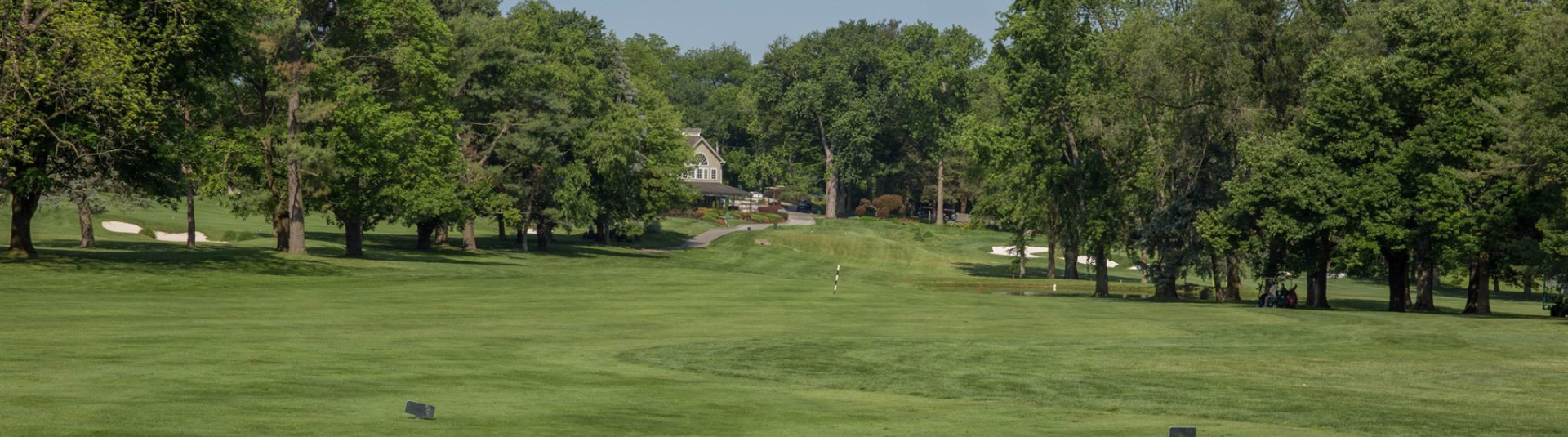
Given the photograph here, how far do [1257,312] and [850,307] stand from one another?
49.8 ft

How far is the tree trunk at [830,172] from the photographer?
6545 inches

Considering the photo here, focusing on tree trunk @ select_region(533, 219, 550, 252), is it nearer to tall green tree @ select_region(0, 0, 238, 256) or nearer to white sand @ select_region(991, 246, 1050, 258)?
white sand @ select_region(991, 246, 1050, 258)

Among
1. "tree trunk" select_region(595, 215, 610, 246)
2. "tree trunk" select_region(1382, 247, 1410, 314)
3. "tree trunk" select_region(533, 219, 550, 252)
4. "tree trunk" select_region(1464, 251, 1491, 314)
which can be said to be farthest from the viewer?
"tree trunk" select_region(595, 215, 610, 246)

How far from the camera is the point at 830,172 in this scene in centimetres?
16612

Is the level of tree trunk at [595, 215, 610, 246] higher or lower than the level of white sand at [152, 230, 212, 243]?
higher

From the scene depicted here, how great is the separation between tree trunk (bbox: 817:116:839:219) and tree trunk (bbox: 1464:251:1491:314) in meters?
108

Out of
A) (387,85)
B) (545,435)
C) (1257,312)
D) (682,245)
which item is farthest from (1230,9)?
(682,245)

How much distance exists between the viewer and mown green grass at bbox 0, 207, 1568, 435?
18.8 m

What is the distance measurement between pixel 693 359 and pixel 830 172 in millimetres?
137839

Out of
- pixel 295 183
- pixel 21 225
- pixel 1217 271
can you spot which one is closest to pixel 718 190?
pixel 1217 271

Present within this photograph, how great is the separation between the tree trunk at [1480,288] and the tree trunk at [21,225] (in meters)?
52.8

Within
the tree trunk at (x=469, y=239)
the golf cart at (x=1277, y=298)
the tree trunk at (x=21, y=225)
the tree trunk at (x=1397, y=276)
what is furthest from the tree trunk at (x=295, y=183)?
the tree trunk at (x=1397, y=276)

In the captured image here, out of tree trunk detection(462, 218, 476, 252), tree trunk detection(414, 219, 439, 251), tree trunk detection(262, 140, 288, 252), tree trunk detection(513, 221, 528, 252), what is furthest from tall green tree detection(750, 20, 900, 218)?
tree trunk detection(262, 140, 288, 252)

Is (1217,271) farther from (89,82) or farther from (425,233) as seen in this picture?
(89,82)
